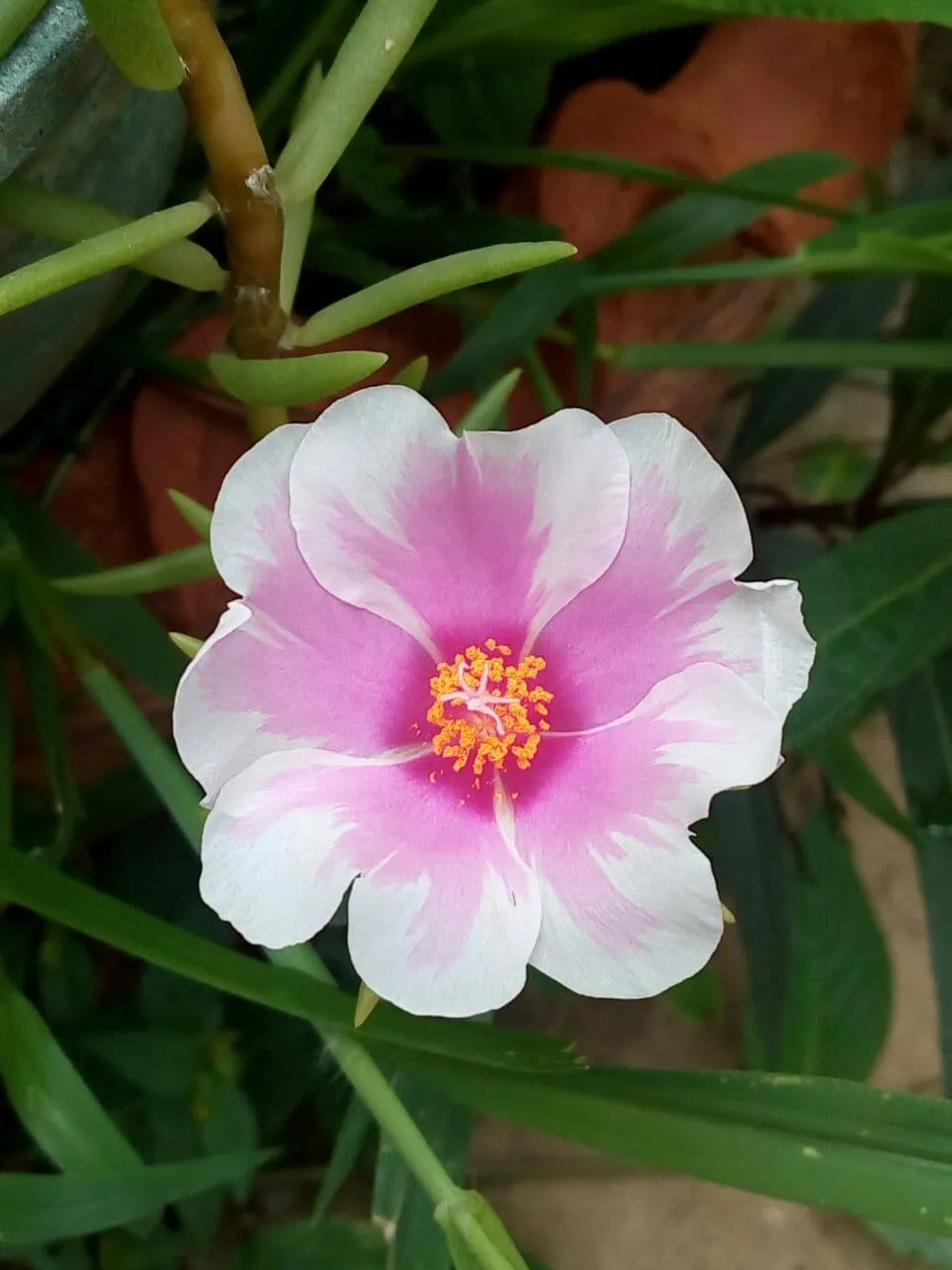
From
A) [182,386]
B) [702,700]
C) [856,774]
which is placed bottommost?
[856,774]

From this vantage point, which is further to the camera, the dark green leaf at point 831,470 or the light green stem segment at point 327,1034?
the dark green leaf at point 831,470

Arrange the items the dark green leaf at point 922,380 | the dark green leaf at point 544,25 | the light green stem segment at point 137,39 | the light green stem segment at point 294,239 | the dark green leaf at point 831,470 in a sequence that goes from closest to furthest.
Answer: the light green stem segment at point 137,39
the light green stem segment at point 294,239
the dark green leaf at point 544,25
the dark green leaf at point 922,380
the dark green leaf at point 831,470

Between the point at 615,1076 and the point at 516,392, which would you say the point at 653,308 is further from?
the point at 615,1076

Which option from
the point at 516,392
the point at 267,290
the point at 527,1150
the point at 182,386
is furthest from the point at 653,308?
the point at 527,1150

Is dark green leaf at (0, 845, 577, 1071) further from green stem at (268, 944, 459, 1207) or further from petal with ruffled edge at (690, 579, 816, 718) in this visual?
petal with ruffled edge at (690, 579, 816, 718)

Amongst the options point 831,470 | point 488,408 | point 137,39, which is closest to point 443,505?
point 488,408

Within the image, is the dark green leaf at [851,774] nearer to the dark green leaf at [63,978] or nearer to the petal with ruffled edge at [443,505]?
the petal with ruffled edge at [443,505]

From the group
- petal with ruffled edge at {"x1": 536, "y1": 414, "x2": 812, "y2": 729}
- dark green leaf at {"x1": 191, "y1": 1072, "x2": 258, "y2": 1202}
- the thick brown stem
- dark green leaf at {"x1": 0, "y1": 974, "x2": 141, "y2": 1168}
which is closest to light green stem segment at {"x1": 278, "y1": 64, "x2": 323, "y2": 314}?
the thick brown stem

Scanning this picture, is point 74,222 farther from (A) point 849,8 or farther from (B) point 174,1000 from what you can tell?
(B) point 174,1000

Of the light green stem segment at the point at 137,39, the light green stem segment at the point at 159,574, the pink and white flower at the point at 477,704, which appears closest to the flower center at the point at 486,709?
the pink and white flower at the point at 477,704
